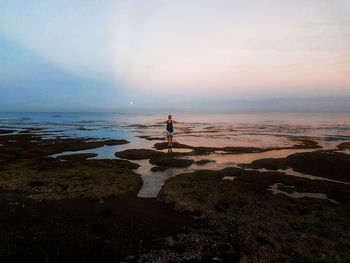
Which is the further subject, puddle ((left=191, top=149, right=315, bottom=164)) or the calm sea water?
the calm sea water

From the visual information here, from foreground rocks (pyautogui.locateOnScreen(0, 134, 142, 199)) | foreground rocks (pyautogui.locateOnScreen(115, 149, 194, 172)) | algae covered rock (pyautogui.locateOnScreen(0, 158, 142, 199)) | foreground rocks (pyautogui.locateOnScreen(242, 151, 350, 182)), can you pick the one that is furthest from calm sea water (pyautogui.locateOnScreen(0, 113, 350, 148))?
algae covered rock (pyautogui.locateOnScreen(0, 158, 142, 199))

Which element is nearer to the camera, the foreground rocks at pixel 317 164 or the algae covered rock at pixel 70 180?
the algae covered rock at pixel 70 180

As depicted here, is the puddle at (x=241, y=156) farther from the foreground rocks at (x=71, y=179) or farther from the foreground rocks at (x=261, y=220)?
the foreground rocks at (x=71, y=179)

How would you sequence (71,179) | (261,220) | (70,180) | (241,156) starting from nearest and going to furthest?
(261,220) → (70,180) → (71,179) → (241,156)

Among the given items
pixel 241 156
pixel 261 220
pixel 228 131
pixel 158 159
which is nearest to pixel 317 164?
pixel 241 156

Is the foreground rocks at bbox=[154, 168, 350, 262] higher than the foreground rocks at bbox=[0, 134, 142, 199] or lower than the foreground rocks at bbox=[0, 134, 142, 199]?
lower

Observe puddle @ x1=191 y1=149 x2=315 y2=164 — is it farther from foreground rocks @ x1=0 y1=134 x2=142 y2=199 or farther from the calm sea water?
foreground rocks @ x1=0 y1=134 x2=142 y2=199

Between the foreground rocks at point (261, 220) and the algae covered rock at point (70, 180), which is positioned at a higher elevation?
the algae covered rock at point (70, 180)

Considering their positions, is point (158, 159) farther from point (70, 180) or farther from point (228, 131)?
point (228, 131)

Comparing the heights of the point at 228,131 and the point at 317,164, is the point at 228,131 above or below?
above

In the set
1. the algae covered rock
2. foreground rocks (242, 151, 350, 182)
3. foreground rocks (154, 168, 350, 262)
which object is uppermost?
the algae covered rock

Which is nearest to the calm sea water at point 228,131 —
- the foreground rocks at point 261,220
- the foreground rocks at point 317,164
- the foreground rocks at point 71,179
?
the foreground rocks at point 317,164

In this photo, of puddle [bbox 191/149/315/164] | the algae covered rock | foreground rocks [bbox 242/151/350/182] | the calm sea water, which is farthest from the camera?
the calm sea water

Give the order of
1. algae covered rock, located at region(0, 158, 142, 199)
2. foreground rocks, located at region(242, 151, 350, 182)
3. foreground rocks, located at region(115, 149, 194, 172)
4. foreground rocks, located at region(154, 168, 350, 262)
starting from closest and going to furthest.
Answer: foreground rocks, located at region(154, 168, 350, 262) → algae covered rock, located at region(0, 158, 142, 199) → foreground rocks, located at region(242, 151, 350, 182) → foreground rocks, located at region(115, 149, 194, 172)
